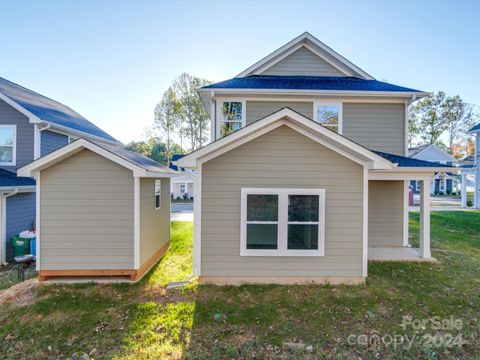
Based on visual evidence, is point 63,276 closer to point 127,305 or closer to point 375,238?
point 127,305

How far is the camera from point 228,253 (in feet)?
19.5

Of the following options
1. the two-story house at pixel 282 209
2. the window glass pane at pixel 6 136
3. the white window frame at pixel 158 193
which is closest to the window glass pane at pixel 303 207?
the two-story house at pixel 282 209

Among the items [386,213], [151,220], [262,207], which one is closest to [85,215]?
[151,220]

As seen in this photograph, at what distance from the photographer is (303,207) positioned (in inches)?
235

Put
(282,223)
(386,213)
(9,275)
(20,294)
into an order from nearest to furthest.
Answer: (20,294) < (282,223) < (9,275) < (386,213)

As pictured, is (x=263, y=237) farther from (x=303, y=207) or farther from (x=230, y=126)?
(x=230, y=126)

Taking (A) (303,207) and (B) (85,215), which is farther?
(B) (85,215)

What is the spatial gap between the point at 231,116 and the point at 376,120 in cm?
539

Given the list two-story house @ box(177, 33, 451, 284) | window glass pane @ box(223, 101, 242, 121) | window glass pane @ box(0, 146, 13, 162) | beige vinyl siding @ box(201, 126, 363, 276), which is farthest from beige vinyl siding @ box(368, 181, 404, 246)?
window glass pane @ box(0, 146, 13, 162)

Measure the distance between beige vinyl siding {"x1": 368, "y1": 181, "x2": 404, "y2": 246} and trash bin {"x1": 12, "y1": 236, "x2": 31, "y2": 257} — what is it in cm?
1229

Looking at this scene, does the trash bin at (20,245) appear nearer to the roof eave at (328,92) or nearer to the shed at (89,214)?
the shed at (89,214)

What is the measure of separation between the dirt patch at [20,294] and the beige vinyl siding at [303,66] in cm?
1031

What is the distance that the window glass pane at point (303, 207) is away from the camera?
19.5 feet

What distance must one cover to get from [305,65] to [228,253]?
27.4 ft
